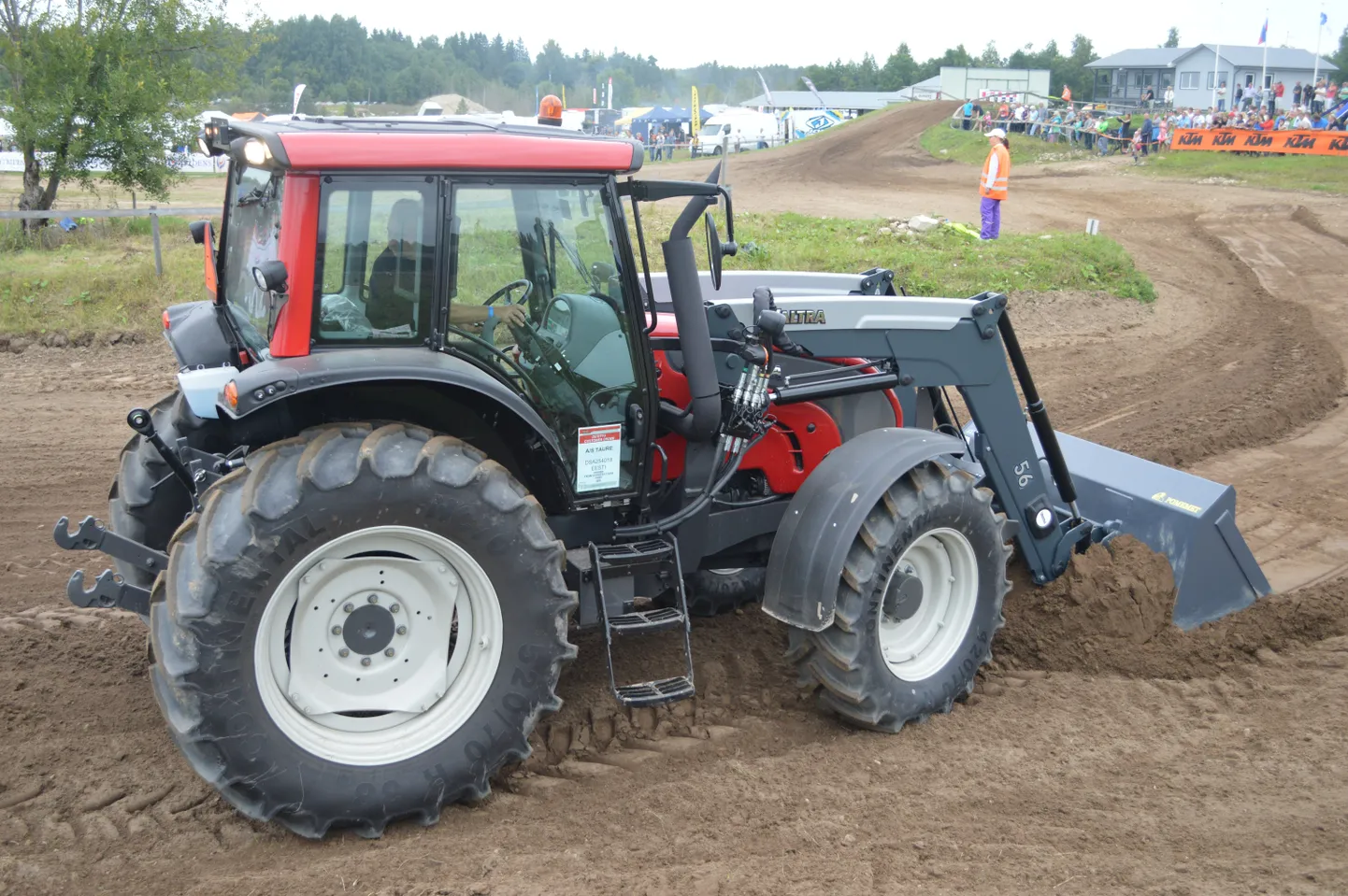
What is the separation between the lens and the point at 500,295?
12.9 feet

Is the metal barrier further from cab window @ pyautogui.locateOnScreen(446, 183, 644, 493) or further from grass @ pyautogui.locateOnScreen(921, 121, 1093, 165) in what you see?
grass @ pyautogui.locateOnScreen(921, 121, 1093, 165)

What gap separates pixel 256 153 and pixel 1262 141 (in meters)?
31.3

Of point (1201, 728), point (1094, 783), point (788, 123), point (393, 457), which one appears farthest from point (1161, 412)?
point (788, 123)

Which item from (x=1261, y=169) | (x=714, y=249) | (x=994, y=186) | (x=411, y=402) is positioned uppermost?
(x=1261, y=169)

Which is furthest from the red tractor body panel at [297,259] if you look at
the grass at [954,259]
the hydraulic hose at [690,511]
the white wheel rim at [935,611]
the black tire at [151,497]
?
the grass at [954,259]

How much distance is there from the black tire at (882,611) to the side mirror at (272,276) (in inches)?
87.9

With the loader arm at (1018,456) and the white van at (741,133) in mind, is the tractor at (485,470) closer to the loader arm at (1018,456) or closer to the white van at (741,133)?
the loader arm at (1018,456)

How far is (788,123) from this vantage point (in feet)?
154

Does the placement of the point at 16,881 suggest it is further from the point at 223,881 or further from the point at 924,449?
the point at 924,449

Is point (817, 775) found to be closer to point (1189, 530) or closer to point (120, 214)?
point (1189, 530)

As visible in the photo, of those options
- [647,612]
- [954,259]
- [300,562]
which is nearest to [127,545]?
[300,562]

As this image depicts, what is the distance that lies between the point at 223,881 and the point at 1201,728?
368 centimetres

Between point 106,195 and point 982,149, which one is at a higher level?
point 982,149

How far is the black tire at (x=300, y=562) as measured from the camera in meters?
3.26
